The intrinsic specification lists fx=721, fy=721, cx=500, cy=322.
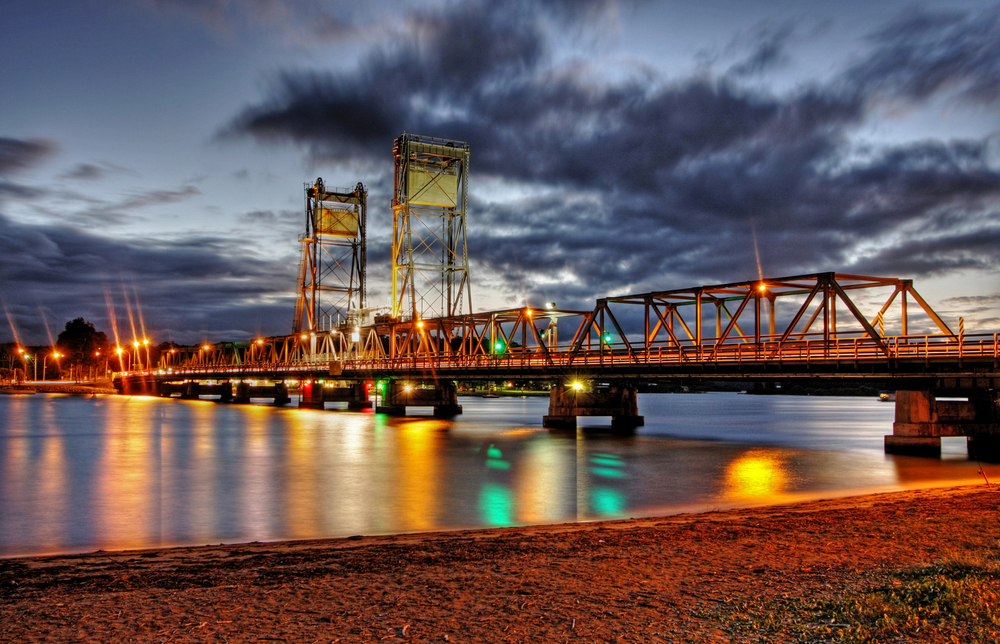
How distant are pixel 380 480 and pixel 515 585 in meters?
21.3

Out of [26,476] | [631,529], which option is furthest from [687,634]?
[26,476]

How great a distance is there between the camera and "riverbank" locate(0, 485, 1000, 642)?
26.3ft

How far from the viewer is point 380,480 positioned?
30562 mm

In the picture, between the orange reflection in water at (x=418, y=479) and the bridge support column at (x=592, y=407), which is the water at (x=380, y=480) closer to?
the orange reflection in water at (x=418, y=479)

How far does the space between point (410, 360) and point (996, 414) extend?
2117 inches

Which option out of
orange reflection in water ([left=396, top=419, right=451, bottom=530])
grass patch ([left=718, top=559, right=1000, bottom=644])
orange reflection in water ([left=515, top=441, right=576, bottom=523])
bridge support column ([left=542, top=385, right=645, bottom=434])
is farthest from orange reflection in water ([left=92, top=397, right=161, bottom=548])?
bridge support column ([left=542, top=385, right=645, bottom=434])

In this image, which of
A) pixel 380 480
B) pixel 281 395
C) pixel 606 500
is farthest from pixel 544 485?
pixel 281 395

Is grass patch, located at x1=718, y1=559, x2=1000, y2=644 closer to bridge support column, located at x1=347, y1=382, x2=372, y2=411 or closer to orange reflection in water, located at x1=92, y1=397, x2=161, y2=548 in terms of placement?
orange reflection in water, located at x1=92, y1=397, x2=161, y2=548

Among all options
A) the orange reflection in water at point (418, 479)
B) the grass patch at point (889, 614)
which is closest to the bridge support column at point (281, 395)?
the orange reflection in water at point (418, 479)

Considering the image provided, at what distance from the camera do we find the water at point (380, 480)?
20.2 m

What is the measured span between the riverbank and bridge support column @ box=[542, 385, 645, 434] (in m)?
42.6

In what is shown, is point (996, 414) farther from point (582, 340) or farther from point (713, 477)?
point (582, 340)

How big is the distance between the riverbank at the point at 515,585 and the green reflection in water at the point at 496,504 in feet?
16.3

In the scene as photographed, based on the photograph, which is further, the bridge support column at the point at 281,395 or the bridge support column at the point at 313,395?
the bridge support column at the point at 281,395
